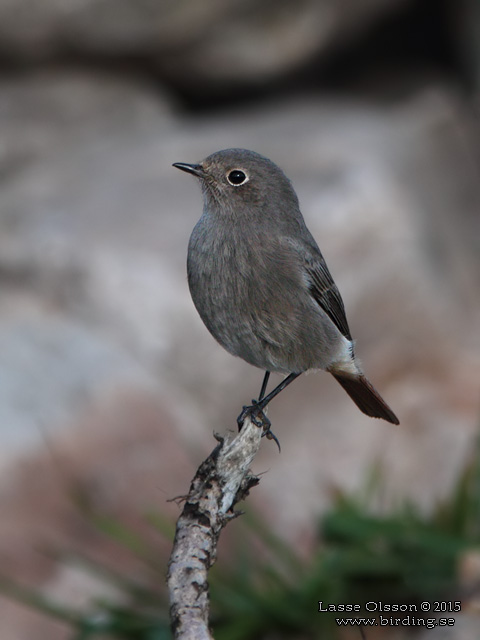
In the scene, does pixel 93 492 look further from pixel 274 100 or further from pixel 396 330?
pixel 274 100

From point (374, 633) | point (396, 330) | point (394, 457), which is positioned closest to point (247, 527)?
point (374, 633)

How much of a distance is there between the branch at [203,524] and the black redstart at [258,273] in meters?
0.49

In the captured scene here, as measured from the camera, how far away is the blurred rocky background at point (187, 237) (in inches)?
311

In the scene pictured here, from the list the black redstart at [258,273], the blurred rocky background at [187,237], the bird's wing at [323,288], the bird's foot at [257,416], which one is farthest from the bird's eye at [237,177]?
the blurred rocky background at [187,237]

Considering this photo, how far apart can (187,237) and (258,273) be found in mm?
5722

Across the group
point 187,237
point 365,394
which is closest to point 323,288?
point 365,394

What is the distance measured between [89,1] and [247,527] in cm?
665

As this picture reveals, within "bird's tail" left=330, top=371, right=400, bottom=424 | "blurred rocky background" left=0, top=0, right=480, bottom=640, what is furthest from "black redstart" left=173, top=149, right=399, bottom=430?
"blurred rocky background" left=0, top=0, right=480, bottom=640

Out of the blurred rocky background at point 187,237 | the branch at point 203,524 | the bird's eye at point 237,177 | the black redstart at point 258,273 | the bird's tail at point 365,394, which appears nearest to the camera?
the branch at point 203,524

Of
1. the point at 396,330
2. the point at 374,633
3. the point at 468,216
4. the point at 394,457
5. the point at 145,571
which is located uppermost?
the point at 468,216

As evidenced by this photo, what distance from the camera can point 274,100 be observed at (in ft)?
41.8

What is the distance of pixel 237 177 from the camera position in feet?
13.5

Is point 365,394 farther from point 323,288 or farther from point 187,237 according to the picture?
point 187,237

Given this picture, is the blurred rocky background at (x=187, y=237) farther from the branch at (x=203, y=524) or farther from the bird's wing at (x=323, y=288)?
the branch at (x=203, y=524)
